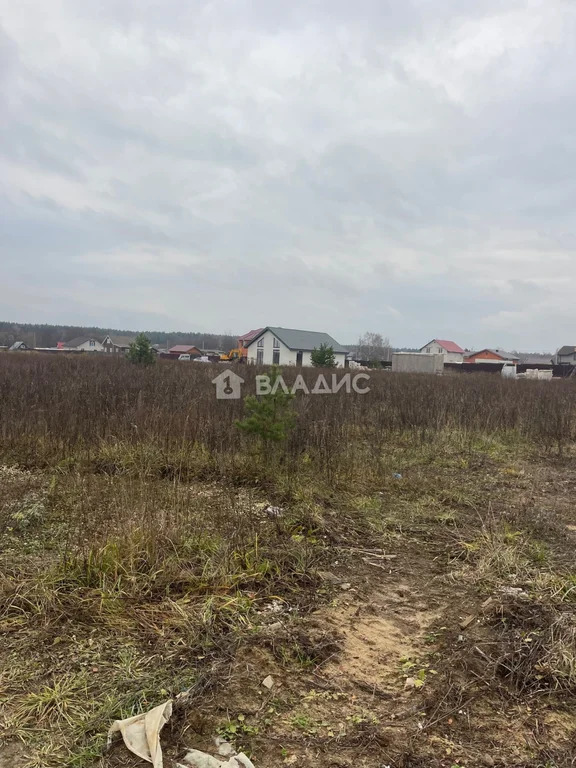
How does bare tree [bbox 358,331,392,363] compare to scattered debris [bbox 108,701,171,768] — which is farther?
bare tree [bbox 358,331,392,363]

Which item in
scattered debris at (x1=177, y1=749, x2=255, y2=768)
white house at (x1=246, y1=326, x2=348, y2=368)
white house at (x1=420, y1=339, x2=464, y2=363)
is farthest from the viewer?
white house at (x1=420, y1=339, x2=464, y2=363)

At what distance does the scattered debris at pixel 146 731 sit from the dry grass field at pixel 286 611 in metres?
0.05

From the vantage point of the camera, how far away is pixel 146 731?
168 centimetres

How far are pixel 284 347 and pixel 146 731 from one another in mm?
43569

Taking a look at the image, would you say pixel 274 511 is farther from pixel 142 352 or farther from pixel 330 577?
pixel 142 352

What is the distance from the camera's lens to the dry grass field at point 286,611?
1781 millimetres

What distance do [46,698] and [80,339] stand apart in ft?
272

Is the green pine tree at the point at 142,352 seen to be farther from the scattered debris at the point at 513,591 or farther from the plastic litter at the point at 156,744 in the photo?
the plastic litter at the point at 156,744

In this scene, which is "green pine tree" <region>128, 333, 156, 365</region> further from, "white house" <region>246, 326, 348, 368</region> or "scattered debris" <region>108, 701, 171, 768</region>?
"white house" <region>246, 326, 348, 368</region>

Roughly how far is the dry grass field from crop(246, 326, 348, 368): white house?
39.1m

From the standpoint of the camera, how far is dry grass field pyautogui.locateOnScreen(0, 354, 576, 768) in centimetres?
178

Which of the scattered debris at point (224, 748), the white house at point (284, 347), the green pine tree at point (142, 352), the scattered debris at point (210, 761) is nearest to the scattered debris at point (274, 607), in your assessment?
the scattered debris at point (224, 748)

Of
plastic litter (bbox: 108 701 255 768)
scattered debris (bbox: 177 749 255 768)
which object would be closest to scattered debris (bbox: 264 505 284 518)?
plastic litter (bbox: 108 701 255 768)

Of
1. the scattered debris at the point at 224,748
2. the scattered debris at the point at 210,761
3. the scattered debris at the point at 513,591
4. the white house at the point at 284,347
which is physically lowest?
the scattered debris at the point at 224,748
